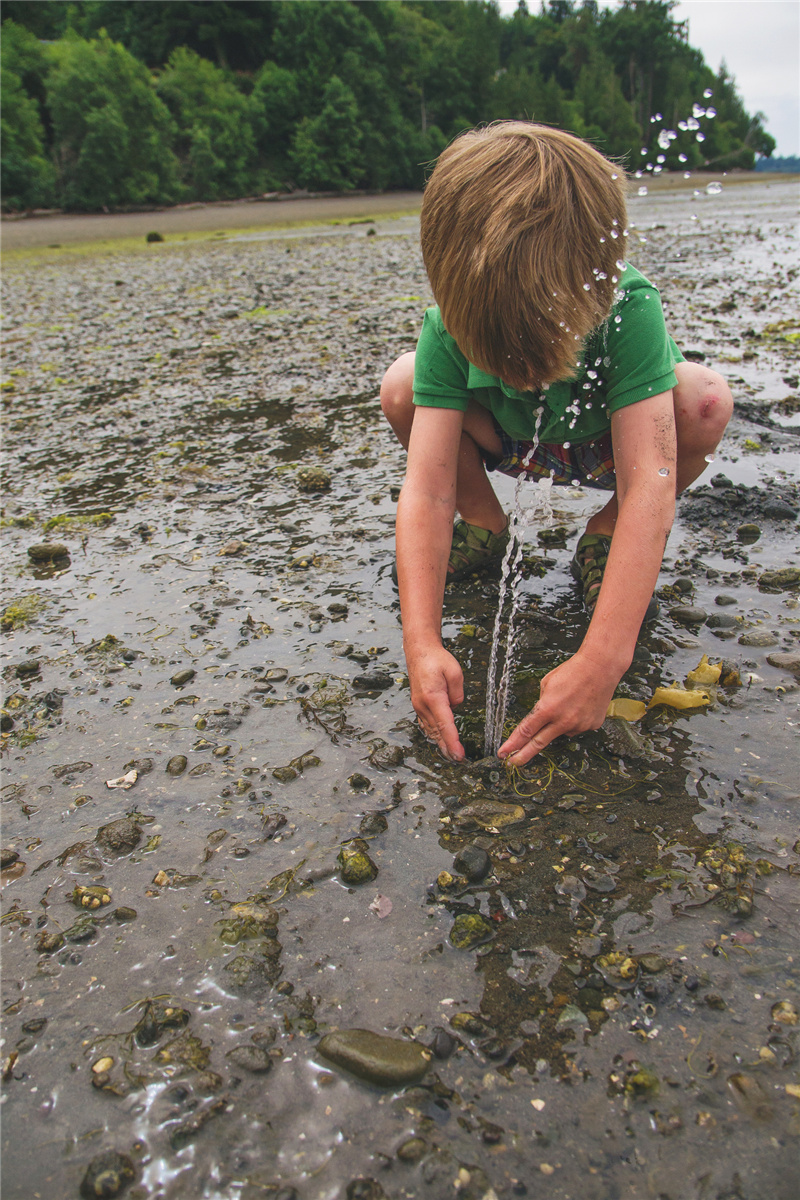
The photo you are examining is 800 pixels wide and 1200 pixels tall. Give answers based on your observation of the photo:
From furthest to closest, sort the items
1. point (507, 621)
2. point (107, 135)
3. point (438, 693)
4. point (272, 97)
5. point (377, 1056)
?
point (272, 97), point (107, 135), point (507, 621), point (438, 693), point (377, 1056)

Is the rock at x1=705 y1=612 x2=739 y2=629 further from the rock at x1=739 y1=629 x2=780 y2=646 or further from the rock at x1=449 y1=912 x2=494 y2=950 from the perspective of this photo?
the rock at x1=449 y1=912 x2=494 y2=950

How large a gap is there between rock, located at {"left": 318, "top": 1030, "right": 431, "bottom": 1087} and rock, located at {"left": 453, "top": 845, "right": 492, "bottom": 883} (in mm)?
349

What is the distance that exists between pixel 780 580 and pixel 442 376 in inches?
48.9

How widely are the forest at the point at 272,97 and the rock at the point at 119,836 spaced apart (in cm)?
4120

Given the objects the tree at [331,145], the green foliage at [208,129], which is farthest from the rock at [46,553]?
the tree at [331,145]

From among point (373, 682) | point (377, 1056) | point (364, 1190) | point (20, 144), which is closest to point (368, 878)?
point (377, 1056)

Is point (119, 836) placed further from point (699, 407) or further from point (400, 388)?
point (699, 407)

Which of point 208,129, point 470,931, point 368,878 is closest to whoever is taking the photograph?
point 470,931

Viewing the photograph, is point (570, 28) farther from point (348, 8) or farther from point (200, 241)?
point (200, 241)

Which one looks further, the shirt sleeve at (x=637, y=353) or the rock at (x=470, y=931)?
the shirt sleeve at (x=637, y=353)

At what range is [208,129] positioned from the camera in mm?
44844

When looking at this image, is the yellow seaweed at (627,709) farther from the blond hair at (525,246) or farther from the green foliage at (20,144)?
the green foliage at (20,144)

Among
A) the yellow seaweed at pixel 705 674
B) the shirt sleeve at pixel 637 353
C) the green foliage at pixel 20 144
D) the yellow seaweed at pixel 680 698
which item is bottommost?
the yellow seaweed at pixel 680 698

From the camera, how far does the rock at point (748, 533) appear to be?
258cm
